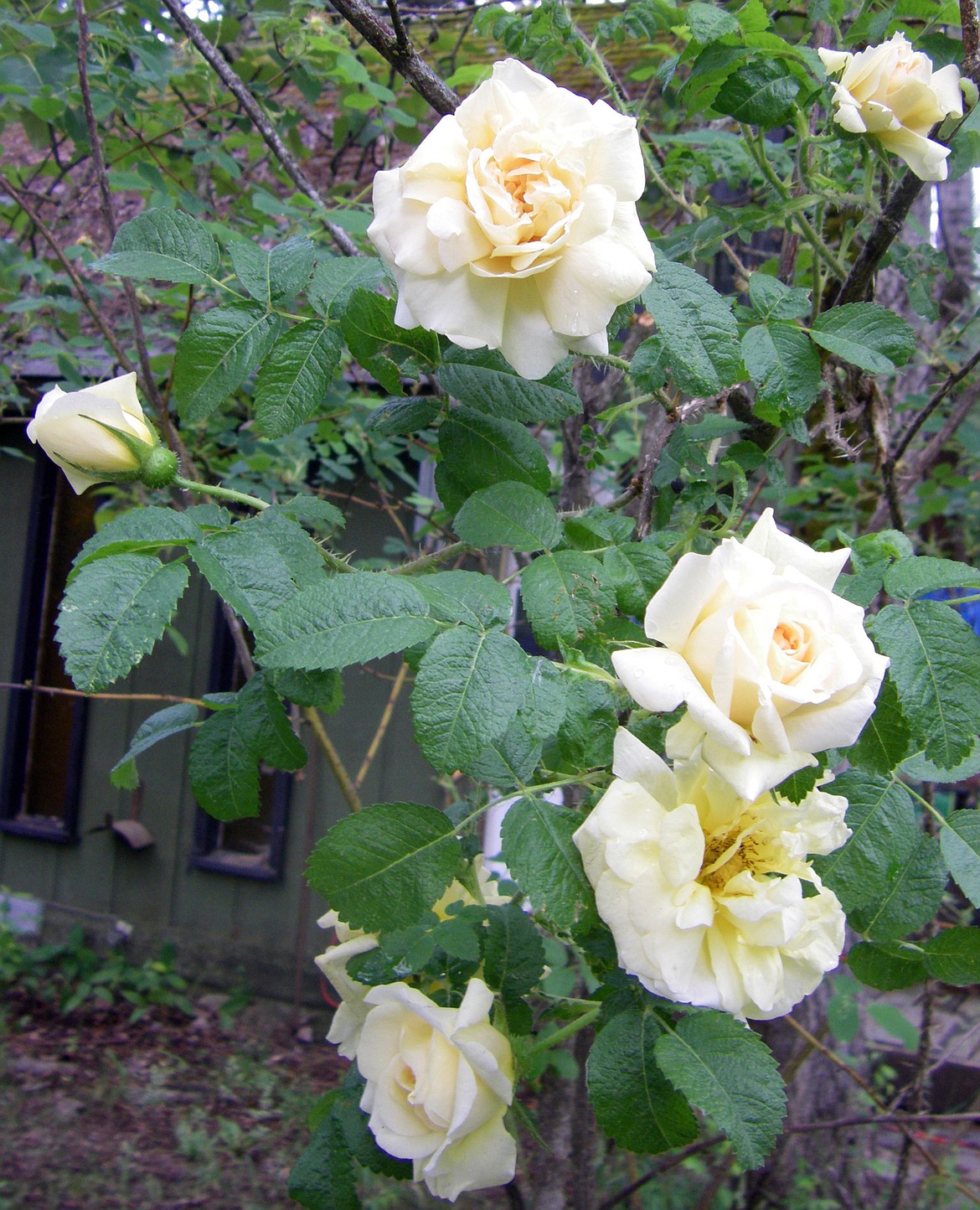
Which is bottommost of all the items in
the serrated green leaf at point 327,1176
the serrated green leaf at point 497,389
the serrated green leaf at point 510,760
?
the serrated green leaf at point 327,1176

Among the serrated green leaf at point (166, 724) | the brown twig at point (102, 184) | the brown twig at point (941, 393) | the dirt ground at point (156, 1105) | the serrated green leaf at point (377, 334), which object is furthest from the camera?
the dirt ground at point (156, 1105)

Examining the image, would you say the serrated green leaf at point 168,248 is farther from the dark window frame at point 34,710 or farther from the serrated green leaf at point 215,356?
the dark window frame at point 34,710

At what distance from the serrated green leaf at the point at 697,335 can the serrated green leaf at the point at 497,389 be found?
0.40 ft

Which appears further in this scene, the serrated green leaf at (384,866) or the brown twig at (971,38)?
the brown twig at (971,38)

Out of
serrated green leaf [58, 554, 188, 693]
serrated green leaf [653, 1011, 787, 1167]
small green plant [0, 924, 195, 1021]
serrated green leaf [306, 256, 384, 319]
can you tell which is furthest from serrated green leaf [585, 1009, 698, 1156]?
small green plant [0, 924, 195, 1021]

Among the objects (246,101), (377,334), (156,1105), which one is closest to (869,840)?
(377,334)

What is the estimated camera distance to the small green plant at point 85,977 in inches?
177

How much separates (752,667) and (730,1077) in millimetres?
393

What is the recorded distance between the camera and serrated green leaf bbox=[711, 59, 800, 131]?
0.99 metres

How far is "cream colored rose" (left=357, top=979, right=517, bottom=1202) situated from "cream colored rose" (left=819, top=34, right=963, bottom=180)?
0.96 meters

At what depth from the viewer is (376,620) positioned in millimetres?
702

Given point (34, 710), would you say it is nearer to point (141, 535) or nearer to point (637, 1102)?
point (141, 535)

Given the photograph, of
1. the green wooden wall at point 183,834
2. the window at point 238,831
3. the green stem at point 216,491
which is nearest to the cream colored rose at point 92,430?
the green stem at point 216,491

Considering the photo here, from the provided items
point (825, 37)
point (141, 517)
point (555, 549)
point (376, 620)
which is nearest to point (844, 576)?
point (555, 549)
